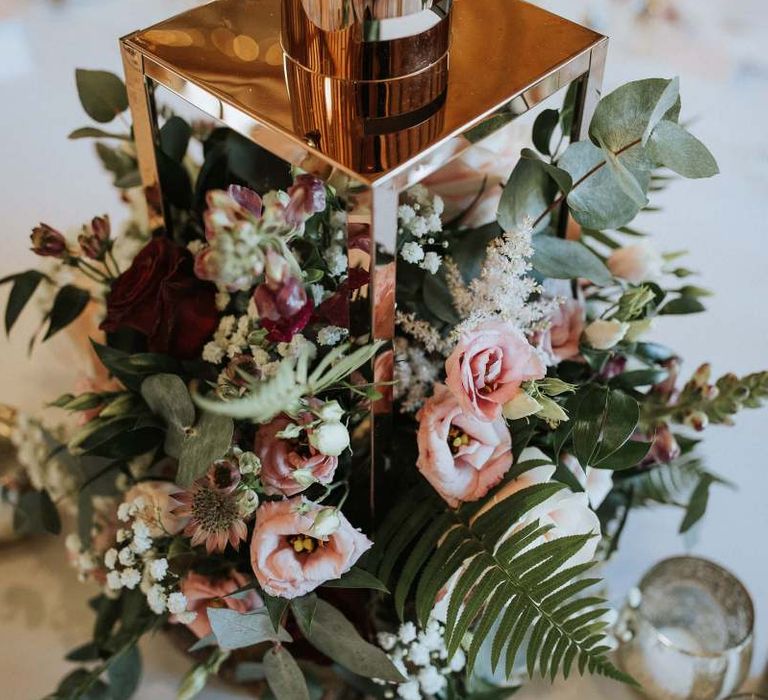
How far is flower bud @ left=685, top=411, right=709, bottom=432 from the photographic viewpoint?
29.5 inches

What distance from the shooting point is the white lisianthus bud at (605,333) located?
26.6 inches

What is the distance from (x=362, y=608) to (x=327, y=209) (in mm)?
309

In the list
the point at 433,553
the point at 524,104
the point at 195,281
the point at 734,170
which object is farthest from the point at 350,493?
the point at 734,170

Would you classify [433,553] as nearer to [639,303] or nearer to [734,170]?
[639,303]

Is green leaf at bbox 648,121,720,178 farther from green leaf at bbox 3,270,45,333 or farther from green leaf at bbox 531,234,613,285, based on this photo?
green leaf at bbox 3,270,45,333

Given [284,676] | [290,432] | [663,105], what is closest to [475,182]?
[663,105]

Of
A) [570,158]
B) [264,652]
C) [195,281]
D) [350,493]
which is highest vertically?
[570,158]

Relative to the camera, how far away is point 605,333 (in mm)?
681

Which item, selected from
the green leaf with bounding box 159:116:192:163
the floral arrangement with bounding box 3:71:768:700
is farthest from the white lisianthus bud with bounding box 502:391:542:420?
the green leaf with bounding box 159:116:192:163

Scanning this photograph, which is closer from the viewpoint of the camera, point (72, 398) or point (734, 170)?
point (72, 398)

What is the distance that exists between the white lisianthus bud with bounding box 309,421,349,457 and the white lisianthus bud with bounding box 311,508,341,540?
43 millimetres

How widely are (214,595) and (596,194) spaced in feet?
1.26

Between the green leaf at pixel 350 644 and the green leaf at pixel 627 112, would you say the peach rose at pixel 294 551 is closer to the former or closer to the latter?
the green leaf at pixel 350 644

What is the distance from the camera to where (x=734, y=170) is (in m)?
1.19
